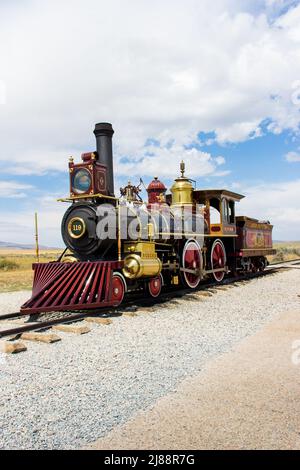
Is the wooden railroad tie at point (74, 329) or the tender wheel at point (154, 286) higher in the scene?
the tender wheel at point (154, 286)

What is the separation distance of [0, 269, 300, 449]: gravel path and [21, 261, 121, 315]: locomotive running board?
0.80 meters

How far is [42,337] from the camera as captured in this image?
5977 mm

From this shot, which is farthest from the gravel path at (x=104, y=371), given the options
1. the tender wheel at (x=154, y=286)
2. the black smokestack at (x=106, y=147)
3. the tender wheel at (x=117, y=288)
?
the black smokestack at (x=106, y=147)

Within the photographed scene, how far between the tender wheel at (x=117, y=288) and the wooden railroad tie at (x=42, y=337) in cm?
236

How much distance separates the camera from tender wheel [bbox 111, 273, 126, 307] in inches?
328

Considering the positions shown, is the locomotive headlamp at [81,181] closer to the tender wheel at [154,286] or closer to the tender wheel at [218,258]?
the tender wheel at [154,286]

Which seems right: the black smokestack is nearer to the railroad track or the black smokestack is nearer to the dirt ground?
the railroad track

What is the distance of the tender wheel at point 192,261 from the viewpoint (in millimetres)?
11492

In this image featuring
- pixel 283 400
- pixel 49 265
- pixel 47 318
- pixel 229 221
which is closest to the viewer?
pixel 283 400

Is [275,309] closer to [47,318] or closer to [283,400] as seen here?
[47,318]

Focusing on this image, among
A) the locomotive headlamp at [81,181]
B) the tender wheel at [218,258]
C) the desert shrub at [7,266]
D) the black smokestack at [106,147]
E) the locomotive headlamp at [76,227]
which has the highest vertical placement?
the black smokestack at [106,147]

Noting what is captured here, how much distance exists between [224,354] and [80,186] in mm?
5077

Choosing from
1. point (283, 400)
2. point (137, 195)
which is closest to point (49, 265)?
point (137, 195)

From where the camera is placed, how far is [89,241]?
878cm
